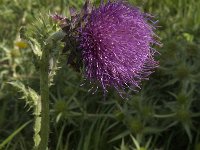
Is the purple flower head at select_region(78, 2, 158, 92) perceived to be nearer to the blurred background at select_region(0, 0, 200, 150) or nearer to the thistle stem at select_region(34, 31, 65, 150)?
the thistle stem at select_region(34, 31, 65, 150)

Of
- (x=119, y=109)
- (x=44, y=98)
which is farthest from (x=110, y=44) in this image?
(x=119, y=109)

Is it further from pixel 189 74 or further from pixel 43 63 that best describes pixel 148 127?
pixel 43 63

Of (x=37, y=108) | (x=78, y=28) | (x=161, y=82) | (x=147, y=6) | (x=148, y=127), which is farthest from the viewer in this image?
(x=147, y=6)

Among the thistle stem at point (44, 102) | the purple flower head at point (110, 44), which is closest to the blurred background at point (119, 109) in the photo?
the thistle stem at point (44, 102)

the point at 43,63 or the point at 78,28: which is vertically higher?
the point at 78,28

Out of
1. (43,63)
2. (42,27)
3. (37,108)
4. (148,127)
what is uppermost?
(42,27)

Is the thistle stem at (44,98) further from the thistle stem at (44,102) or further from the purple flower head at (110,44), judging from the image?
the purple flower head at (110,44)

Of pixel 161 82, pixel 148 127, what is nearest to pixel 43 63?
pixel 148 127
